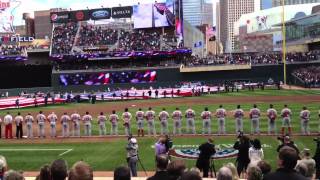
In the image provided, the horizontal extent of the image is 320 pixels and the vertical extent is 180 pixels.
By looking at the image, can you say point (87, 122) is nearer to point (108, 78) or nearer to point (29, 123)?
point (29, 123)

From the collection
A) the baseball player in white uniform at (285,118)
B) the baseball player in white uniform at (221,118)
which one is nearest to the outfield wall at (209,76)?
the baseball player in white uniform at (221,118)

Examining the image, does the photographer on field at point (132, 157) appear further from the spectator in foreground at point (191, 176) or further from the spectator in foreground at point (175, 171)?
the spectator in foreground at point (191, 176)

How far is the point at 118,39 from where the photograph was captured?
3378 inches

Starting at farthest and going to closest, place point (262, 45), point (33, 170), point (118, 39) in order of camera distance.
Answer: point (262, 45) → point (118, 39) → point (33, 170)

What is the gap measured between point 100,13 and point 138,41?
9.62 meters

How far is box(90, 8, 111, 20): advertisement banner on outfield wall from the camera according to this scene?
287ft

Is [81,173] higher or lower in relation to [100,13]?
lower

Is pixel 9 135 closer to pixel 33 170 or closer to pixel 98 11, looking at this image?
pixel 33 170

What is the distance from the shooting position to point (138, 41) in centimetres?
8438

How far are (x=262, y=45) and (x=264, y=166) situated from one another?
6717 inches

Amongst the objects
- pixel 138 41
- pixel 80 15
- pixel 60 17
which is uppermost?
pixel 80 15

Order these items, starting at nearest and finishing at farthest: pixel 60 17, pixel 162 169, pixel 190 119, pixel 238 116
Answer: pixel 162 169
pixel 238 116
pixel 190 119
pixel 60 17

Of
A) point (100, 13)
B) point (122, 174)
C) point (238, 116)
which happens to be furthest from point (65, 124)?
point (100, 13)

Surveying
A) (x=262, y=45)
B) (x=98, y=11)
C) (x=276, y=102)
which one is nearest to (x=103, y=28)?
(x=98, y=11)
